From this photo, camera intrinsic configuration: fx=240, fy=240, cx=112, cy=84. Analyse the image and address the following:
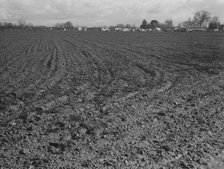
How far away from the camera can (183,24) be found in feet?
598

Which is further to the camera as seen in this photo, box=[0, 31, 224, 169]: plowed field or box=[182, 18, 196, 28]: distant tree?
box=[182, 18, 196, 28]: distant tree

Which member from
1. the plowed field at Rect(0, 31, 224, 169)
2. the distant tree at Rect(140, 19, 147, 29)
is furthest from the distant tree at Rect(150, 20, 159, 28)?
the plowed field at Rect(0, 31, 224, 169)

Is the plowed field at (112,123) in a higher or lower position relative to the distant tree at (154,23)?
lower

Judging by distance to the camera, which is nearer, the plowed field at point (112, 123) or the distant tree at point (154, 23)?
the plowed field at point (112, 123)

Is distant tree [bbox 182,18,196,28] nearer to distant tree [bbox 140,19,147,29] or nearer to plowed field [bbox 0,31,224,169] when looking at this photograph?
distant tree [bbox 140,19,147,29]

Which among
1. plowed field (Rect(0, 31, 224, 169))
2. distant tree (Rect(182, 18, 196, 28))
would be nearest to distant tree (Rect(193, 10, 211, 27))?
distant tree (Rect(182, 18, 196, 28))

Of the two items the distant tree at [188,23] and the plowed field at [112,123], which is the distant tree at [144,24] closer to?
the distant tree at [188,23]

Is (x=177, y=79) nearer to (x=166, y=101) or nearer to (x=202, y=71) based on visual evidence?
(x=202, y=71)

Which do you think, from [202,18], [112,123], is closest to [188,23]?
[202,18]

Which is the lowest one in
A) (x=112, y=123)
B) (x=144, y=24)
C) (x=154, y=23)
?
(x=112, y=123)

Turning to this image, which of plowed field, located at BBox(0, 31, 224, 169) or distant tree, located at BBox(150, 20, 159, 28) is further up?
distant tree, located at BBox(150, 20, 159, 28)

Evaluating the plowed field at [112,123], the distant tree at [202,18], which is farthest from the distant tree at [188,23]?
the plowed field at [112,123]

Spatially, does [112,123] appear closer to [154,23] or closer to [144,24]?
[144,24]

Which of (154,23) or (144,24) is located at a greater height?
(154,23)
